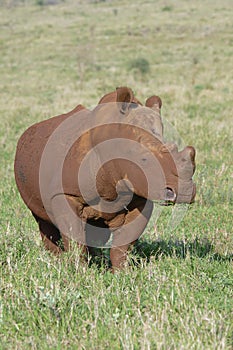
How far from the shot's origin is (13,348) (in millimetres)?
3055

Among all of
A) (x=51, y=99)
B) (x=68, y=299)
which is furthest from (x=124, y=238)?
(x=51, y=99)

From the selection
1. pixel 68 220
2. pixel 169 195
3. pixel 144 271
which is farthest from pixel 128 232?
pixel 169 195

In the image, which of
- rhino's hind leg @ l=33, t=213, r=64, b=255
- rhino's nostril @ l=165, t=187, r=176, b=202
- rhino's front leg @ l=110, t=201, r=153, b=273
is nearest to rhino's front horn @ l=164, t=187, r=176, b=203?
rhino's nostril @ l=165, t=187, r=176, b=202

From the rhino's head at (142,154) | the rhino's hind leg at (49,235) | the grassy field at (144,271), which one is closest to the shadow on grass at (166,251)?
the grassy field at (144,271)

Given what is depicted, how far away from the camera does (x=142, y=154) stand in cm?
351

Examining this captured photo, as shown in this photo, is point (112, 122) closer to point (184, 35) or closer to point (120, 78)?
point (120, 78)

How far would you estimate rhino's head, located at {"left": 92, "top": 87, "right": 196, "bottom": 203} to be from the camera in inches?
135

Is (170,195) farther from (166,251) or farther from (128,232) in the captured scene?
(166,251)

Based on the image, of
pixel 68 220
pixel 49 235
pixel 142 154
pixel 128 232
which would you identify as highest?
pixel 142 154

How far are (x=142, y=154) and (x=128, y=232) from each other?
2.77 ft

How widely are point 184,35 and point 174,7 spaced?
73.3 feet

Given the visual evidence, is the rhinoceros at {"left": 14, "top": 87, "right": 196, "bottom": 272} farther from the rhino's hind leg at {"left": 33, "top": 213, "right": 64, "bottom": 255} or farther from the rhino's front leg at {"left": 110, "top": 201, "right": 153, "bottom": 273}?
the rhino's hind leg at {"left": 33, "top": 213, "right": 64, "bottom": 255}

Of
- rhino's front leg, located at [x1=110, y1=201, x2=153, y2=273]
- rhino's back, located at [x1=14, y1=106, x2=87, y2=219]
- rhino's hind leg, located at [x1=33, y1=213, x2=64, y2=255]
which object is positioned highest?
rhino's back, located at [x1=14, y1=106, x2=87, y2=219]

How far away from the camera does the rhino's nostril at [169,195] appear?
3.49 meters
